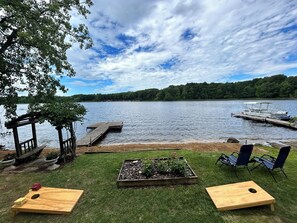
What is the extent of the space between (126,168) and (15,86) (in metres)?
6.71

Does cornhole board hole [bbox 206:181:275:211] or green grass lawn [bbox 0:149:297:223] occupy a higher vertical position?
cornhole board hole [bbox 206:181:275:211]

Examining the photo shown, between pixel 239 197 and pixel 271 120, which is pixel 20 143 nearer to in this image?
pixel 239 197

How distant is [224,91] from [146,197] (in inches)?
3426

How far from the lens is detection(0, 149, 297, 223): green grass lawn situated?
10.9ft

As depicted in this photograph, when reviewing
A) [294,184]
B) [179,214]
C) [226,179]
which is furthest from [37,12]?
[294,184]

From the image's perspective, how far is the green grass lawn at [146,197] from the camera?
3.32 meters

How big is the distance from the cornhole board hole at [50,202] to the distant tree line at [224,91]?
212 ft

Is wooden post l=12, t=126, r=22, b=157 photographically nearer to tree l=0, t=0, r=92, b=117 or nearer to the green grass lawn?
the green grass lawn

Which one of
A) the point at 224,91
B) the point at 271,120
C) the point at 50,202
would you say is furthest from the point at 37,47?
the point at 224,91

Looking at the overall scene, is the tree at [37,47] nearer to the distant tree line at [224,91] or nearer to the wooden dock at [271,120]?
the wooden dock at [271,120]

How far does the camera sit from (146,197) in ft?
13.2

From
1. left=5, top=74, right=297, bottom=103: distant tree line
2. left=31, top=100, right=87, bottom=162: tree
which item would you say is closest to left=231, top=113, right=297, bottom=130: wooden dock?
left=31, top=100, right=87, bottom=162: tree

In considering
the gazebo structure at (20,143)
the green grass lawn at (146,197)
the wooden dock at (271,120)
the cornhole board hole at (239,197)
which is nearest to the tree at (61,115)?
the gazebo structure at (20,143)

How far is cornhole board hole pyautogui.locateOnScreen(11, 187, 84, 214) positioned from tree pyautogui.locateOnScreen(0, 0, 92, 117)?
5.20m
